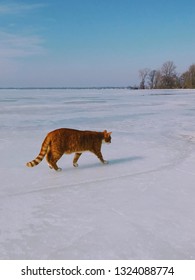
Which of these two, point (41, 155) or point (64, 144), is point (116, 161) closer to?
point (64, 144)

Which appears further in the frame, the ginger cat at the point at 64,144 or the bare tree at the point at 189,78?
the bare tree at the point at 189,78

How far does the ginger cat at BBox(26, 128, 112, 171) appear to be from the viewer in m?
4.29

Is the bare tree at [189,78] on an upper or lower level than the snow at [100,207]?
upper

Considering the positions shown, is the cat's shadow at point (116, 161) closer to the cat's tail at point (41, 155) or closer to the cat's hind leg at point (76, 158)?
the cat's hind leg at point (76, 158)

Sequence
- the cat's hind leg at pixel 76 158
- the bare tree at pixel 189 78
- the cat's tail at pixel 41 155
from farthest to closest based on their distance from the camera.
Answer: the bare tree at pixel 189 78, the cat's hind leg at pixel 76 158, the cat's tail at pixel 41 155

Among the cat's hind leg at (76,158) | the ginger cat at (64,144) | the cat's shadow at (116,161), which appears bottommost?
the cat's shadow at (116,161)

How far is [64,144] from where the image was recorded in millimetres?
4359

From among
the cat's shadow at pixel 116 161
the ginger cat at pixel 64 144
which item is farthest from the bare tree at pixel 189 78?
the ginger cat at pixel 64 144

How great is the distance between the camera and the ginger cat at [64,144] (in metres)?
4.29

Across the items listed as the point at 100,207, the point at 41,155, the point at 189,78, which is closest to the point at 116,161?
the point at 41,155
